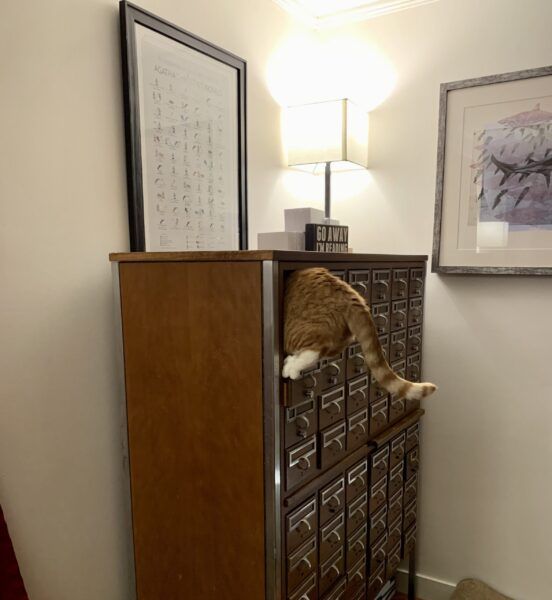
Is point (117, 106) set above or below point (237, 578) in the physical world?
above

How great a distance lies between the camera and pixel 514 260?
183 centimetres

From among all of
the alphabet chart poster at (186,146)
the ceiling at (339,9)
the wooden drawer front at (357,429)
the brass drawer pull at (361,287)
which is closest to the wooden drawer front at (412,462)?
the wooden drawer front at (357,429)

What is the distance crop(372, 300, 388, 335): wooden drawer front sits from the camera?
1.52m

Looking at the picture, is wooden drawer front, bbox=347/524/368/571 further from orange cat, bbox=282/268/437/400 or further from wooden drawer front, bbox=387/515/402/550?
orange cat, bbox=282/268/437/400

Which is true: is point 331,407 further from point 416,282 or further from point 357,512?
point 416,282

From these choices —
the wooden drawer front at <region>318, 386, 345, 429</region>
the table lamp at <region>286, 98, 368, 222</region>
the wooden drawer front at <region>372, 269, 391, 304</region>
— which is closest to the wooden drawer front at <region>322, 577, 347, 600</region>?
the wooden drawer front at <region>318, 386, 345, 429</region>

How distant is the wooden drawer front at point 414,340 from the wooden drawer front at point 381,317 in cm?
23

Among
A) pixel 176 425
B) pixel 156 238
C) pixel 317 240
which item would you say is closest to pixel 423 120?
pixel 317 240

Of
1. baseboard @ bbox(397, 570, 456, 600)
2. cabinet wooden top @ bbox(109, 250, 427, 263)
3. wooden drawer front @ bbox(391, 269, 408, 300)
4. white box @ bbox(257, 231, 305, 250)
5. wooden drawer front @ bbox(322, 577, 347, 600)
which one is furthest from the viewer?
baseboard @ bbox(397, 570, 456, 600)

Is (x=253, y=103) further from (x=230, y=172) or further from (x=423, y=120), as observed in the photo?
(x=423, y=120)

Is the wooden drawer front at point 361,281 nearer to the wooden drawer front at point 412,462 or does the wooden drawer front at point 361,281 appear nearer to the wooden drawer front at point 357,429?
the wooden drawer front at point 357,429

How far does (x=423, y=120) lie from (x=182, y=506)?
5.51 ft

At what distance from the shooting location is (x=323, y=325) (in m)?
1.15

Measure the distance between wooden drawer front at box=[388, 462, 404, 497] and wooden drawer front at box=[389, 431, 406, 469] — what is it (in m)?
0.02
